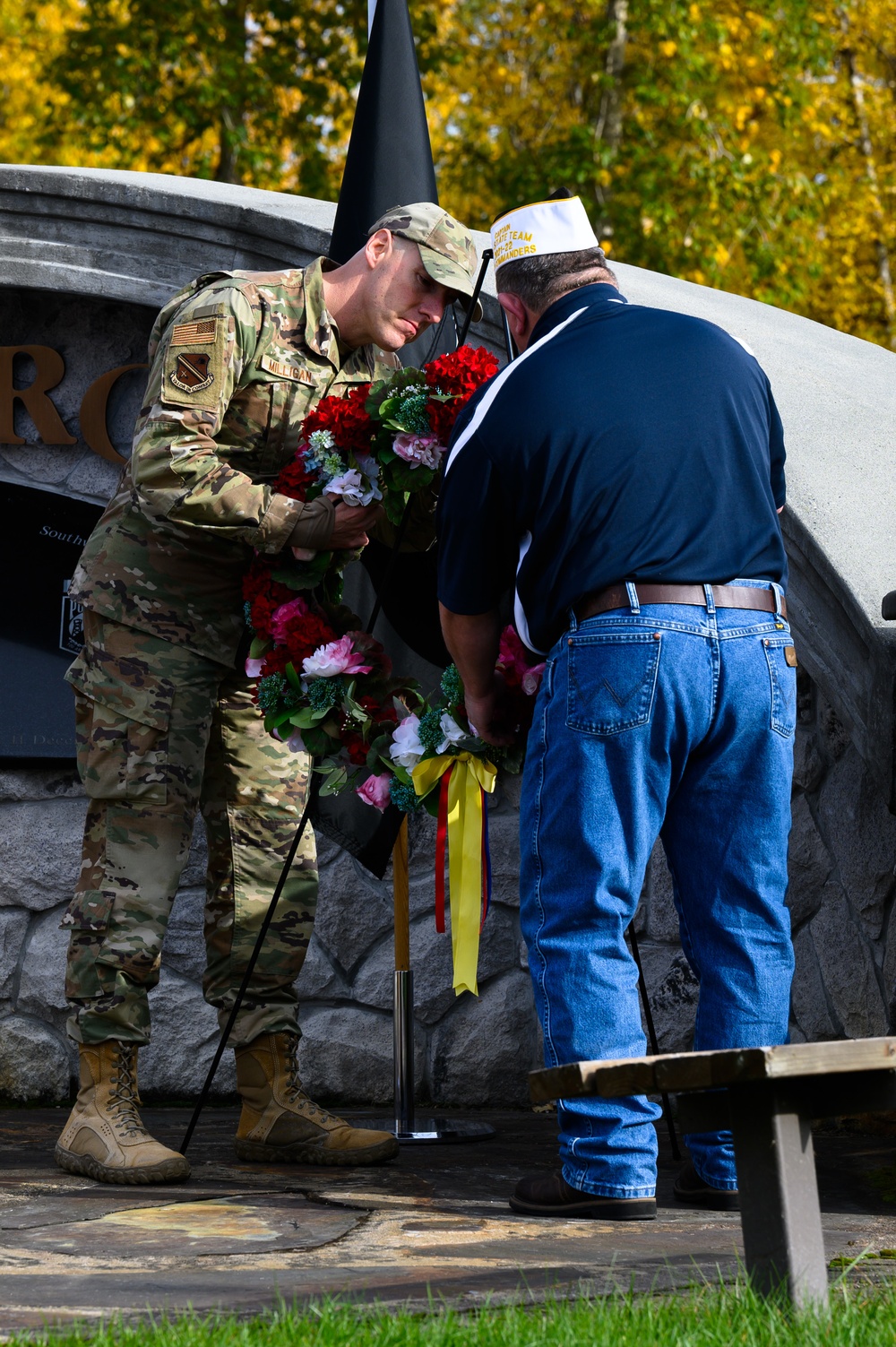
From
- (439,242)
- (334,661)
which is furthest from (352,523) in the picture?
(439,242)

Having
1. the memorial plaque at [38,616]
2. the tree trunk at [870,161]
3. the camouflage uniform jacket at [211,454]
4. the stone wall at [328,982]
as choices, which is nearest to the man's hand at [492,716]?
the camouflage uniform jacket at [211,454]

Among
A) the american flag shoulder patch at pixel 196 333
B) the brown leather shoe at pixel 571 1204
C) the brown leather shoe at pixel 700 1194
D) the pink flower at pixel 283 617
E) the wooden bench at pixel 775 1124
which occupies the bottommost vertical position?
the brown leather shoe at pixel 700 1194

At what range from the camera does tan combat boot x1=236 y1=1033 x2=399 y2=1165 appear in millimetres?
3590

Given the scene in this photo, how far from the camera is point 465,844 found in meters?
3.44

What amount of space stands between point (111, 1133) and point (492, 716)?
123cm

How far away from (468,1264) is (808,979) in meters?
1.89

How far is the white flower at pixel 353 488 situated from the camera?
139 inches

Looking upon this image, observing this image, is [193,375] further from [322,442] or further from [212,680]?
[212,680]

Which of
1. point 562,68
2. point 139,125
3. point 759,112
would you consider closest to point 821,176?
point 759,112

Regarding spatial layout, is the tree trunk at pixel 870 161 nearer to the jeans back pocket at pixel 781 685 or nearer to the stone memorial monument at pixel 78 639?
the stone memorial monument at pixel 78 639

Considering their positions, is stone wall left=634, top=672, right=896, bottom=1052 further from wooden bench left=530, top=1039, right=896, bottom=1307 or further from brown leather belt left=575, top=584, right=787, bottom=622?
wooden bench left=530, top=1039, right=896, bottom=1307

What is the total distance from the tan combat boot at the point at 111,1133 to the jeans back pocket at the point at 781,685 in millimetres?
1561

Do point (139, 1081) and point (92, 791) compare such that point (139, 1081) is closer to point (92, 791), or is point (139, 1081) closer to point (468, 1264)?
point (92, 791)

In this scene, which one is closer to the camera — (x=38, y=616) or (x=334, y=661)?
(x=334, y=661)
